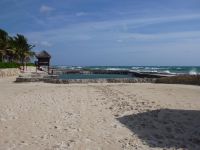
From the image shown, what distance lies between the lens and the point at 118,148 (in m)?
6.62

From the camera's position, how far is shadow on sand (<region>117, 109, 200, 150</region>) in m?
7.02

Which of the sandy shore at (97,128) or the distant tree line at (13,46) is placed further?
the distant tree line at (13,46)

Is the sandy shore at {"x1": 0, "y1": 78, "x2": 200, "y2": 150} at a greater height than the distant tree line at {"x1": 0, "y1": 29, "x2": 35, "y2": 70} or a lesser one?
lesser

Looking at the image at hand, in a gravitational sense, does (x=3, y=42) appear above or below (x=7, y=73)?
above

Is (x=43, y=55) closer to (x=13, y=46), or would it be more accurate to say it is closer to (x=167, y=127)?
(x=13, y=46)

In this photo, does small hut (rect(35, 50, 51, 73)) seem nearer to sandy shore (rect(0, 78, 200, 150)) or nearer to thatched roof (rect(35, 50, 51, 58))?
thatched roof (rect(35, 50, 51, 58))

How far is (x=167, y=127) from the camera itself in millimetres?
8484

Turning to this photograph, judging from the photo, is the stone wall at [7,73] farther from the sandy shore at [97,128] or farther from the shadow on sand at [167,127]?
the shadow on sand at [167,127]

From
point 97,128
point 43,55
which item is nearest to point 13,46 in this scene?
point 43,55

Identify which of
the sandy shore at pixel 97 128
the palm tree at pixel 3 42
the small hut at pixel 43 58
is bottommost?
the sandy shore at pixel 97 128

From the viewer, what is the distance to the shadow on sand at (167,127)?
7.02 meters

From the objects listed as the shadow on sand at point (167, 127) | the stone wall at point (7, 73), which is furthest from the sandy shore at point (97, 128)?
the stone wall at point (7, 73)

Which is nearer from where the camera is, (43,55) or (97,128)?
(97,128)

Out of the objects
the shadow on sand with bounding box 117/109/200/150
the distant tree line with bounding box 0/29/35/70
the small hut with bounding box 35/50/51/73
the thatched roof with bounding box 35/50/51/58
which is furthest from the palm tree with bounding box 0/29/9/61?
the shadow on sand with bounding box 117/109/200/150
